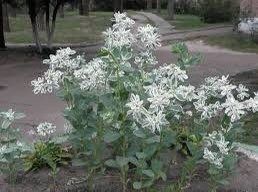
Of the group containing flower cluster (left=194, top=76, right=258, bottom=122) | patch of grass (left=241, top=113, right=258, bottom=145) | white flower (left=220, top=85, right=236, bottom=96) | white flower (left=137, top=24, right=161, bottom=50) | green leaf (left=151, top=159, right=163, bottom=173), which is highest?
white flower (left=137, top=24, right=161, bottom=50)

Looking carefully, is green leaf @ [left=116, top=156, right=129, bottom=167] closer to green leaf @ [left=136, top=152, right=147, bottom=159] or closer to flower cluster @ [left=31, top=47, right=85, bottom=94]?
green leaf @ [left=136, top=152, right=147, bottom=159]

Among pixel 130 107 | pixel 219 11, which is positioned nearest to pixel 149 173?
Result: pixel 130 107

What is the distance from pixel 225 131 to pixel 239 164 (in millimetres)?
1132

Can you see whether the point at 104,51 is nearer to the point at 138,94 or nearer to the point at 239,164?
the point at 138,94

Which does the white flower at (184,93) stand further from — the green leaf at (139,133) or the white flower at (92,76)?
the white flower at (92,76)

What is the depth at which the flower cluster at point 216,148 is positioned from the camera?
4238 mm

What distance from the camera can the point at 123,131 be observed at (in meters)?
4.27

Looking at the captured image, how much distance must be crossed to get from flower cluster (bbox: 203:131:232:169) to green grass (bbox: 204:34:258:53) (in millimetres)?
18394

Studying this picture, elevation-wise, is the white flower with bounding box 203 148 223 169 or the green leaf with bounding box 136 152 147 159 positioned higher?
the green leaf with bounding box 136 152 147 159

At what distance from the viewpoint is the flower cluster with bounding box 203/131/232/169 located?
13.9 feet

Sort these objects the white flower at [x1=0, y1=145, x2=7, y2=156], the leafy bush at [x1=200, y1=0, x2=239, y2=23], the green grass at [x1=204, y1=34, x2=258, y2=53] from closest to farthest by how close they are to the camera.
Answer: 1. the white flower at [x1=0, y1=145, x2=7, y2=156]
2. the green grass at [x1=204, y1=34, x2=258, y2=53]
3. the leafy bush at [x1=200, y1=0, x2=239, y2=23]

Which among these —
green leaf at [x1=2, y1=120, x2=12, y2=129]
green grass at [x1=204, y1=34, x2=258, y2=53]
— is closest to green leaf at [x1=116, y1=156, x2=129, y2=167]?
green leaf at [x1=2, y1=120, x2=12, y2=129]

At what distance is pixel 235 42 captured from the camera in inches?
954

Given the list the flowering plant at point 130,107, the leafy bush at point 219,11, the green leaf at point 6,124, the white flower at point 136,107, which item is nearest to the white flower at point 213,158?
the flowering plant at point 130,107
